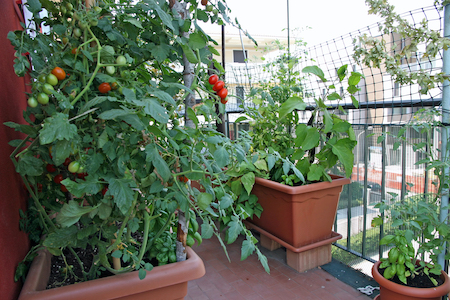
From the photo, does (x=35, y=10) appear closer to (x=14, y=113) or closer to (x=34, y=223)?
(x=14, y=113)

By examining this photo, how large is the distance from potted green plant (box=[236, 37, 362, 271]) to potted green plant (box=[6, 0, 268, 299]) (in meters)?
0.85

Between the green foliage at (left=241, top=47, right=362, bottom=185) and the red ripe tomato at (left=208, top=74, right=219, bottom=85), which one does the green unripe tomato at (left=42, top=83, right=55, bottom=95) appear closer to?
the red ripe tomato at (left=208, top=74, right=219, bottom=85)

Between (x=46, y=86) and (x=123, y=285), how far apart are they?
0.60 m

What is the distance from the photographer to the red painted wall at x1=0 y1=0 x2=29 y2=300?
87 centimetres

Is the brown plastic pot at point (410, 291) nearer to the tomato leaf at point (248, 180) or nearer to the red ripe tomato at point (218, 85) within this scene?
the tomato leaf at point (248, 180)

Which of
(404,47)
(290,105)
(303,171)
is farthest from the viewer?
→ (303,171)

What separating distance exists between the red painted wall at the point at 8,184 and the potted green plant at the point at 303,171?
111 centimetres

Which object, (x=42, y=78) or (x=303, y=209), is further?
(x=303, y=209)

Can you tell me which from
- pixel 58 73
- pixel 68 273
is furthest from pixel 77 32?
pixel 68 273

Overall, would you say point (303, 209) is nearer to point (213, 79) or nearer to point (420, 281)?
point (420, 281)

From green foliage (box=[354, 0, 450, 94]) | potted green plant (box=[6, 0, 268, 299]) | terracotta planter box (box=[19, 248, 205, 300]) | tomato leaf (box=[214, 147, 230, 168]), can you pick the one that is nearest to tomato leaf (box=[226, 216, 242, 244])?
potted green plant (box=[6, 0, 268, 299])

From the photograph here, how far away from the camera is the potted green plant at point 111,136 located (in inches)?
29.0

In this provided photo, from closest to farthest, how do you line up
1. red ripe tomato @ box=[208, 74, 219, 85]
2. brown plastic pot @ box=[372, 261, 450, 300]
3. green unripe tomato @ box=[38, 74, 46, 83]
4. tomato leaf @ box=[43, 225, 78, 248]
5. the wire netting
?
green unripe tomato @ box=[38, 74, 46, 83] < tomato leaf @ box=[43, 225, 78, 248] < red ripe tomato @ box=[208, 74, 219, 85] < brown plastic pot @ box=[372, 261, 450, 300] < the wire netting

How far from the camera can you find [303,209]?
6.50 ft
